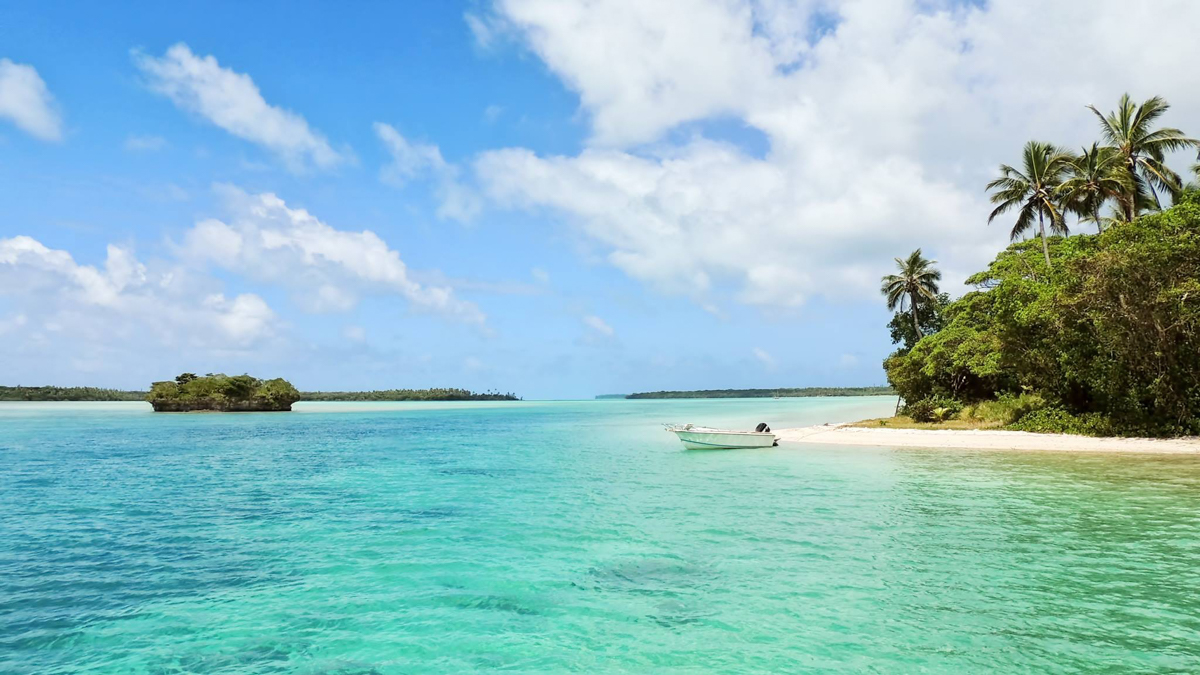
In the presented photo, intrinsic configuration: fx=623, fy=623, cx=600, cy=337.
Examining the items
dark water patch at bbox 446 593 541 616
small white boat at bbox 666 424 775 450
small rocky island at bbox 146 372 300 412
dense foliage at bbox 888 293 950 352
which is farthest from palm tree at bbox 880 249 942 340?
small rocky island at bbox 146 372 300 412

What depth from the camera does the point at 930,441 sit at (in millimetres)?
30125

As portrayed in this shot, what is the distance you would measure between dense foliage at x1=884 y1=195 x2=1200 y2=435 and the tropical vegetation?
51mm

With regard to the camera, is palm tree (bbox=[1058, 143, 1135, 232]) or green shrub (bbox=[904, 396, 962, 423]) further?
green shrub (bbox=[904, 396, 962, 423])

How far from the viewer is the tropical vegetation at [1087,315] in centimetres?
2328

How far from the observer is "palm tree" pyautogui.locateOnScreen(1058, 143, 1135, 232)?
3277 centimetres

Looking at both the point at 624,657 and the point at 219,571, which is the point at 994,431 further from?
the point at 219,571

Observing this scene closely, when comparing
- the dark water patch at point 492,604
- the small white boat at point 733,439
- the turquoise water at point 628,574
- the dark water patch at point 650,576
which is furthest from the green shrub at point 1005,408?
the dark water patch at point 492,604

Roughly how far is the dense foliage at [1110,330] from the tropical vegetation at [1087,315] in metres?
0.05

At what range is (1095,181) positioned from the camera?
34.0 metres

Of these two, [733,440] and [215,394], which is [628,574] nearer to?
[733,440]

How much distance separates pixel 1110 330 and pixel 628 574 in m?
24.6

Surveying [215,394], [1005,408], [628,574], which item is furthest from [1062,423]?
[215,394]

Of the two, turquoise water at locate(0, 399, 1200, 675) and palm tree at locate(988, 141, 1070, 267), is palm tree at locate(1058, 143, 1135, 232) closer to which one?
palm tree at locate(988, 141, 1070, 267)

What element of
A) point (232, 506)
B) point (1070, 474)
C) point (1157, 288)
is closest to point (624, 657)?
point (232, 506)
